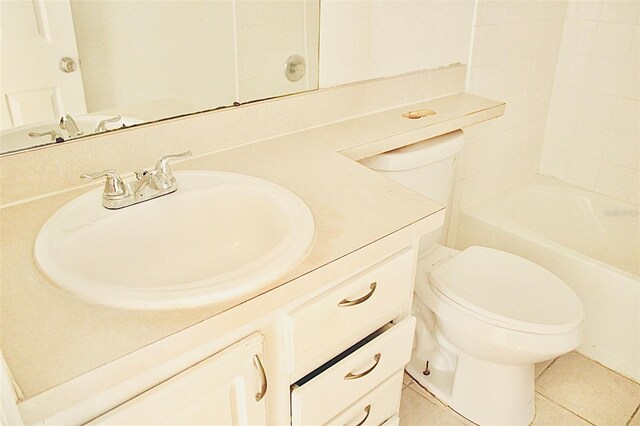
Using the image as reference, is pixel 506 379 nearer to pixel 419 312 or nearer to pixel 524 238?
pixel 419 312

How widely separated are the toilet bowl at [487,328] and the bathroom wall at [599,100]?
881 millimetres

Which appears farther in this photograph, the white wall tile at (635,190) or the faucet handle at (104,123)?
the white wall tile at (635,190)

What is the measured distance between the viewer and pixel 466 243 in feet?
7.10

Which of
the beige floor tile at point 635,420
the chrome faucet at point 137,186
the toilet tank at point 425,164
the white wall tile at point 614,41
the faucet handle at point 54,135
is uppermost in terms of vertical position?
the white wall tile at point 614,41

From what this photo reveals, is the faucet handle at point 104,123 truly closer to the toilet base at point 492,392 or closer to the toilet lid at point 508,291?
the toilet lid at point 508,291

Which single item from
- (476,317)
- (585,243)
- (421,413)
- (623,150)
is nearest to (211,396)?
(476,317)

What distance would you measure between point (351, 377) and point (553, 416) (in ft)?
3.18

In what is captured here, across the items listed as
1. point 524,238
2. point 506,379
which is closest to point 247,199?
point 506,379

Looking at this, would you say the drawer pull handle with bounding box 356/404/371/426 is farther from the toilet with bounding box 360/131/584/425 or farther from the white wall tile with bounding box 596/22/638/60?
the white wall tile with bounding box 596/22/638/60

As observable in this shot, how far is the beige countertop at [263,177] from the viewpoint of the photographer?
0.68 meters

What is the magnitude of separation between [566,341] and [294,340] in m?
0.86

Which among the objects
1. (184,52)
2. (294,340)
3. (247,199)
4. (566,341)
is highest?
(184,52)

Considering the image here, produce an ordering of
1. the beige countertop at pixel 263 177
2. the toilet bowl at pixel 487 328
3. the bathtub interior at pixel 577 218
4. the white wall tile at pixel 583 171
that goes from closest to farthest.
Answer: the beige countertop at pixel 263 177, the toilet bowl at pixel 487 328, the bathtub interior at pixel 577 218, the white wall tile at pixel 583 171

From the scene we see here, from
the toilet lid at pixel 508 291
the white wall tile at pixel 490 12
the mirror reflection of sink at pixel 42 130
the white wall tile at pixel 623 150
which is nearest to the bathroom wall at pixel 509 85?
the white wall tile at pixel 490 12
